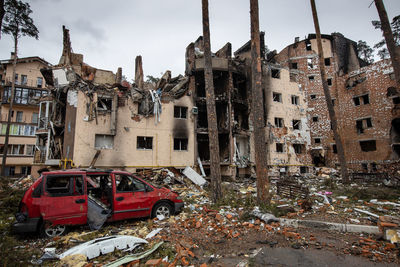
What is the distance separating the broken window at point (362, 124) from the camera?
75.5 feet

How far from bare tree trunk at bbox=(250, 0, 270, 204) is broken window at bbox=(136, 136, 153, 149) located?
11033 mm

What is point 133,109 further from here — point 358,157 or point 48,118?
point 358,157

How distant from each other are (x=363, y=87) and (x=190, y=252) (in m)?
28.6

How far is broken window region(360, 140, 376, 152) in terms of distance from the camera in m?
22.8

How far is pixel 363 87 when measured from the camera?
23297 mm

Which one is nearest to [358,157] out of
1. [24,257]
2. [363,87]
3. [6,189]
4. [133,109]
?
[363,87]

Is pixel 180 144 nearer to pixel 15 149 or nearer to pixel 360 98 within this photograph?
pixel 360 98

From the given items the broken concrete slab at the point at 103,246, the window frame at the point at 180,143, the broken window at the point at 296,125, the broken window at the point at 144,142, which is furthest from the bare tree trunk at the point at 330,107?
the broken concrete slab at the point at 103,246

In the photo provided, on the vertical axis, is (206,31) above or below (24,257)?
above

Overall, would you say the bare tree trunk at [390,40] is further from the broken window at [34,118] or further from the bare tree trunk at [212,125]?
the broken window at [34,118]

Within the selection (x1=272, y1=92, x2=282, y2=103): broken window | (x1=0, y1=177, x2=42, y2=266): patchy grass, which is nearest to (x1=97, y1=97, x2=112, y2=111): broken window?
(x1=0, y1=177, x2=42, y2=266): patchy grass

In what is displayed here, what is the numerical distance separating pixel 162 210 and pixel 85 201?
7.47 feet

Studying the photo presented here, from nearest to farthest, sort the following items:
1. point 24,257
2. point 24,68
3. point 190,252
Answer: point 24,257 → point 190,252 → point 24,68

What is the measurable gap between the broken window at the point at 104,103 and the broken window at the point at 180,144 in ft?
20.2
